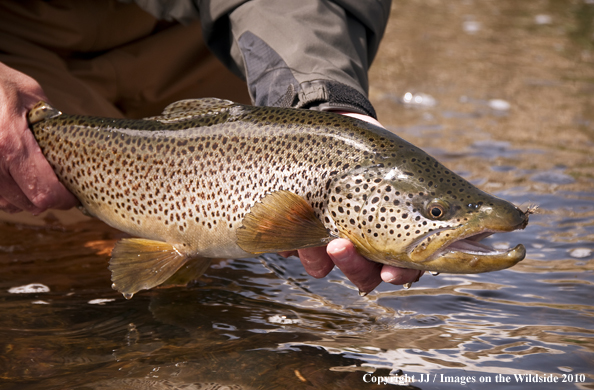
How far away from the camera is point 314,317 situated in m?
3.21

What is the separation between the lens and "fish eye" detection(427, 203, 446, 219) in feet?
8.39

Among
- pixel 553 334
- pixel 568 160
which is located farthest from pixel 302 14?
pixel 568 160

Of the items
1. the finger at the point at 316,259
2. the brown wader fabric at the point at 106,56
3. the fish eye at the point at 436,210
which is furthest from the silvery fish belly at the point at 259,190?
the brown wader fabric at the point at 106,56

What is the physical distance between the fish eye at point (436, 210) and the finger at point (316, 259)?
0.53 metres

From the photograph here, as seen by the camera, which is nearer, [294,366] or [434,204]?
[434,204]

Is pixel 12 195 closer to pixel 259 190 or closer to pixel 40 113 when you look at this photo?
pixel 40 113

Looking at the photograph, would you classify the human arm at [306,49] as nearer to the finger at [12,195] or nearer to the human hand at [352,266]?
the human hand at [352,266]

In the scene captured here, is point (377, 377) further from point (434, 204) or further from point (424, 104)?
point (424, 104)

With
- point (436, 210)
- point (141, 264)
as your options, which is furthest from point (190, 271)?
point (436, 210)

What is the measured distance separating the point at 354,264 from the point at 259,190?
50 cm

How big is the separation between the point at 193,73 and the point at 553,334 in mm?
3097

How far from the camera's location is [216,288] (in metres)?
3.59

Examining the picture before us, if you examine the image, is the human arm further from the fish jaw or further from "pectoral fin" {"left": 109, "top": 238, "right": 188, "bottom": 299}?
"pectoral fin" {"left": 109, "top": 238, "right": 188, "bottom": 299}

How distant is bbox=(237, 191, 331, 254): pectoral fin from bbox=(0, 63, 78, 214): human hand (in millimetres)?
1176
